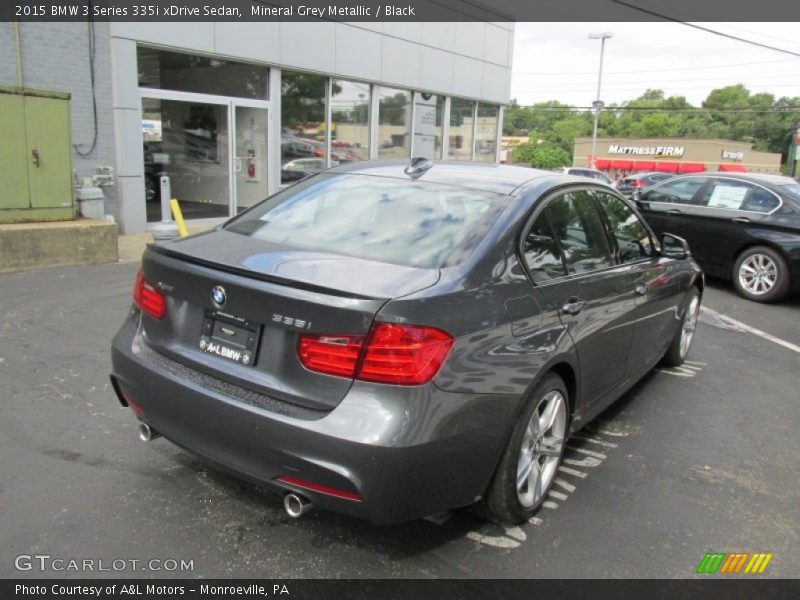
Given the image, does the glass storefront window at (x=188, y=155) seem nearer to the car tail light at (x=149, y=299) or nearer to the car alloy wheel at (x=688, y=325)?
the car tail light at (x=149, y=299)

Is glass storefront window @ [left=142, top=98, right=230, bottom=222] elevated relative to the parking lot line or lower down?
elevated

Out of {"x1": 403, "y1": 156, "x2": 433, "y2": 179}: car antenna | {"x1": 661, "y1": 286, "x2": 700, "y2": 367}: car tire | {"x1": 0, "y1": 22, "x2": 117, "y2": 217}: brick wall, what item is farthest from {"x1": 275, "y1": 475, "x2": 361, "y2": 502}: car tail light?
{"x1": 0, "y1": 22, "x2": 117, "y2": 217}: brick wall

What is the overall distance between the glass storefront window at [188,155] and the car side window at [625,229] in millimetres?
8951

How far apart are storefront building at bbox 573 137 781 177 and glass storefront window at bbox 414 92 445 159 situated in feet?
190

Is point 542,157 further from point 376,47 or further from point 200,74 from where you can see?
point 200,74

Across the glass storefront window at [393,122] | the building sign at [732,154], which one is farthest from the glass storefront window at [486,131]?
the building sign at [732,154]

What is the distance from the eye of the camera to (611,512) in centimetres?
316

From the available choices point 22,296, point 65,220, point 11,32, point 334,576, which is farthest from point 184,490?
point 11,32

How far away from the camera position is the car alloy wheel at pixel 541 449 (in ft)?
9.64

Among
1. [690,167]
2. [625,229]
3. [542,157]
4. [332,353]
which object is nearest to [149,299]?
[332,353]

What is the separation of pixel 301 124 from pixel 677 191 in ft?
25.6

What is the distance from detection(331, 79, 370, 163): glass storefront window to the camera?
1463 cm

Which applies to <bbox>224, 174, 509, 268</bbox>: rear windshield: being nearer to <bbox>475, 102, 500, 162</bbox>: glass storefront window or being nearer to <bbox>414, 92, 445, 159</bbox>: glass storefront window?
<bbox>414, 92, 445, 159</bbox>: glass storefront window

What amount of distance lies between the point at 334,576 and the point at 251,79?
1162cm
